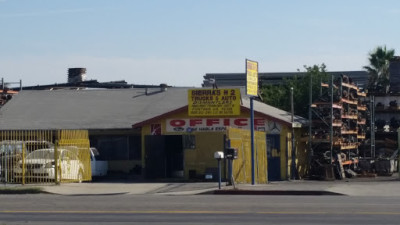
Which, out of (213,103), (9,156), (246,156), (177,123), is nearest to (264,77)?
(177,123)

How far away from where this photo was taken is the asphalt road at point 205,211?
56.3ft

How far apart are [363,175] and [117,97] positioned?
14429 mm

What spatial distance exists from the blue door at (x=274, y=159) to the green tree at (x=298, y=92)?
11556mm

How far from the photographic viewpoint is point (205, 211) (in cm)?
1944

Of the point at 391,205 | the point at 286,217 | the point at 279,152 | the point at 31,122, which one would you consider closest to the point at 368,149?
the point at 279,152

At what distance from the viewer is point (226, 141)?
29.9 metres

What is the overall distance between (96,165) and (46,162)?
Result: 4.83 m

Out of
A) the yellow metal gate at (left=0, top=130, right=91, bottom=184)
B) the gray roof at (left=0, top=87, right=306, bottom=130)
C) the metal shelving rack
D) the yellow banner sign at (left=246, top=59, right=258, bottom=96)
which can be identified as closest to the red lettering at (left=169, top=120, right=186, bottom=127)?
the gray roof at (left=0, top=87, right=306, bottom=130)

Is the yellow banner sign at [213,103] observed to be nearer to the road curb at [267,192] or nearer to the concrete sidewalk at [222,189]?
the concrete sidewalk at [222,189]

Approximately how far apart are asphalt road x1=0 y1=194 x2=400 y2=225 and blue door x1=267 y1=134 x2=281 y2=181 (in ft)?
35.6

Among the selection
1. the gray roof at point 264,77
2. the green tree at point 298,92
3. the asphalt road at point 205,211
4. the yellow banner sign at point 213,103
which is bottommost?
the asphalt road at point 205,211

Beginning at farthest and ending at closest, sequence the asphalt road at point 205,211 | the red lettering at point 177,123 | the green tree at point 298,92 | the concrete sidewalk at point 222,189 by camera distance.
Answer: the green tree at point 298,92
the red lettering at point 177,123
the concrete sidewalk at point 222,189
the asphalt road at point 205,211

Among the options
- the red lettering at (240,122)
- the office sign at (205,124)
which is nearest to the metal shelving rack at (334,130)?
the red lettering at (240,122)

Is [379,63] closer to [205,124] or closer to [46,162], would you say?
[205,124]
